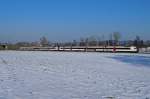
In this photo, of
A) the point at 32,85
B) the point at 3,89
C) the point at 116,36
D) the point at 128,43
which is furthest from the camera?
the point at 116,36

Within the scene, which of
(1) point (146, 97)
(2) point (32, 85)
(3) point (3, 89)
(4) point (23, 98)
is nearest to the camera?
(4) point (23, 98)

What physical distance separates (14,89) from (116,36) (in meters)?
72.7

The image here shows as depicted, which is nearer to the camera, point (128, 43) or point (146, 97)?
point (146, 97)

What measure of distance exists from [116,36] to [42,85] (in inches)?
2825

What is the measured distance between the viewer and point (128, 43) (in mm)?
58250

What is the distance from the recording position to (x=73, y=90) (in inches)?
282

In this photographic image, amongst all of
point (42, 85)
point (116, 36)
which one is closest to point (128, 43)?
point (116, 36)

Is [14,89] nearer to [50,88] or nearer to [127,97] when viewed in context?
[50,88]

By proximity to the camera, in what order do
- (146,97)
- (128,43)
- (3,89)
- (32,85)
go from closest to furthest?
(146,97) < (3,89) < (32,85) < (128,43)

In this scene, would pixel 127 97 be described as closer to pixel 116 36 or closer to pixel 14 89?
pixel 14 89

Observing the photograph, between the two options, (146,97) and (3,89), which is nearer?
(146,97)

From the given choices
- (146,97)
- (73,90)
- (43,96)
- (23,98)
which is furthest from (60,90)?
(146,97)

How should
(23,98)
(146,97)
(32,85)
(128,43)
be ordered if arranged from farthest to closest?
(128,43) → (32,85) → (146,97) → (23,98)

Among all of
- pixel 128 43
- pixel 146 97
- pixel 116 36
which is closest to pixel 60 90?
pixel 146 97
